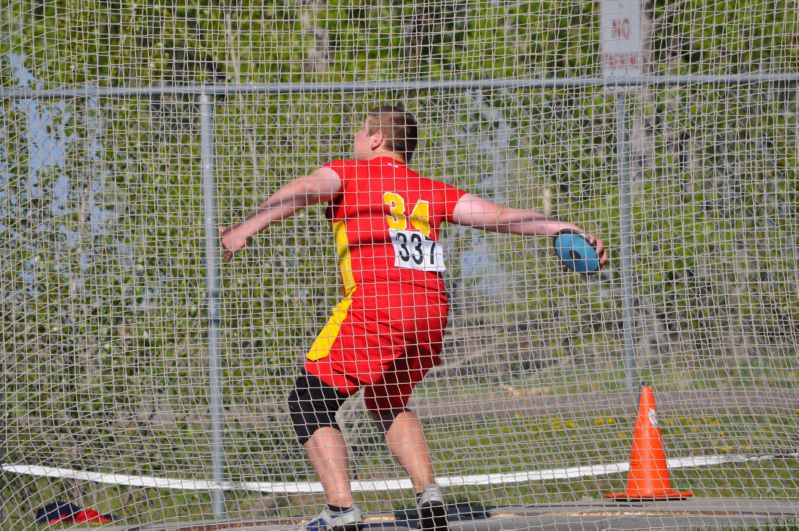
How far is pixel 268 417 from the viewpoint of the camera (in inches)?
223

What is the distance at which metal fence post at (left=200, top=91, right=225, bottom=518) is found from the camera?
5.36 m

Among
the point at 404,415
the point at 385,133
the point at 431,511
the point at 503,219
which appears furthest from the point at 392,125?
the point at 431,511

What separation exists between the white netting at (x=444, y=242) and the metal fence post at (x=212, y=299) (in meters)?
0.06

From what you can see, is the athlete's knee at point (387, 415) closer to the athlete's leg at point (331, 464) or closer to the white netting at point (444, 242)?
the athlete's leg at point (331, 464)

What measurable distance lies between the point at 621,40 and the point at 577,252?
61.3 inches

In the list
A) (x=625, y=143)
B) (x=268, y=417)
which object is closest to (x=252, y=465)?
(x=268, y=417)

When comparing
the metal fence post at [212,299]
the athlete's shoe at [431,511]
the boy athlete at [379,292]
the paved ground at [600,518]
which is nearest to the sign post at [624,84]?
the paved ground at [600,518]

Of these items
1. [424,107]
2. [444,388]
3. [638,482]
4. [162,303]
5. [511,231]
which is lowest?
[638,482]

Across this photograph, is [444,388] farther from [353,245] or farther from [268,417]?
[353,245]

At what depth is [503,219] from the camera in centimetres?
457

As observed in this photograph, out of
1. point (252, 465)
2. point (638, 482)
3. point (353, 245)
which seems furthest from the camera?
point (252, 465)

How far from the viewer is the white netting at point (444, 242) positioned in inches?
214

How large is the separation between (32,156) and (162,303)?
3.24 ft

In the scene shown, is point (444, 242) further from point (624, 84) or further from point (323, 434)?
point (323, 434)
